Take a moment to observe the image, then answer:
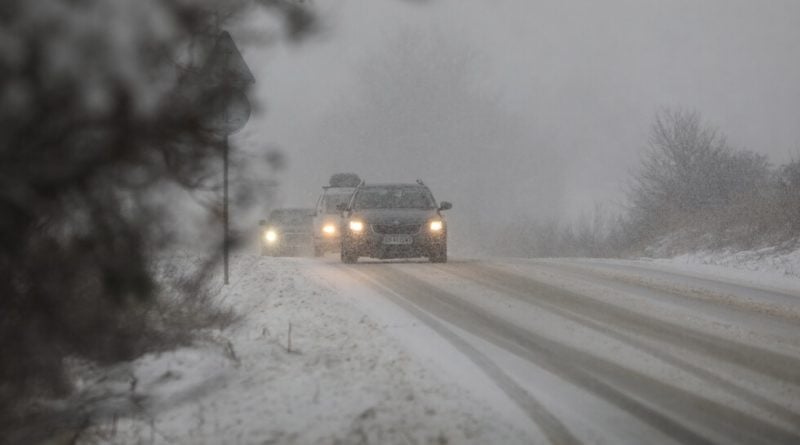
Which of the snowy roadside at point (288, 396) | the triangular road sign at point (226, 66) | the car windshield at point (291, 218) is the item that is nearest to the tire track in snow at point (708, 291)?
the snowy roadside at point (288, 396)

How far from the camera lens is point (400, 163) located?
5425 centimetres

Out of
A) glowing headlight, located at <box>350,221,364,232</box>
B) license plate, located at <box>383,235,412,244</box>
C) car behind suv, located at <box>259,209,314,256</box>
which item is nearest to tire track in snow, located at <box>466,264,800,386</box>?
license plate, located at <box>383,235,412,244</box>

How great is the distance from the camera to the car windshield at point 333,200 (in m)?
24.6

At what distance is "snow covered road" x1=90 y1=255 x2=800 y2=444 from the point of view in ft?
17.9

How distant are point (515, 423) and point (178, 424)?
1985 millimetres

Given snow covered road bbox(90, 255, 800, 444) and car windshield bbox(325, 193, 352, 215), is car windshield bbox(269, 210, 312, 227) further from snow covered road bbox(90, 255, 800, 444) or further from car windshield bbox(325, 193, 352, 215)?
snow covered road bbox(90, 255, 800, 444)

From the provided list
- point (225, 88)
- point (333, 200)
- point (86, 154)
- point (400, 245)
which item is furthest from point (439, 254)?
point (86, 154)

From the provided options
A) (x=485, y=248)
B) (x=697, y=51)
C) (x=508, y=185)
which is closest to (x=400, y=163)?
(x=508, y=185)

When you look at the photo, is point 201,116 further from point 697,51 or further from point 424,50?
point 697,51

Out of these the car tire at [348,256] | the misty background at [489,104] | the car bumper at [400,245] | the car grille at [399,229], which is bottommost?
the car tire at [348,256]

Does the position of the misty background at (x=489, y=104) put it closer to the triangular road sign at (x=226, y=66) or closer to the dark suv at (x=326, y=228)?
the dark suv at (x=326, y=228)

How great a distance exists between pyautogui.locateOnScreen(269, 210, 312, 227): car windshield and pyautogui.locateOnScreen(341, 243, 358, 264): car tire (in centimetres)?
1077

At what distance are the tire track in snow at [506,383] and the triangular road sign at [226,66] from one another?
2.60m

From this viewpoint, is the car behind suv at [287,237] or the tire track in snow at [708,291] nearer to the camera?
the tire track in snow at [708,291]
